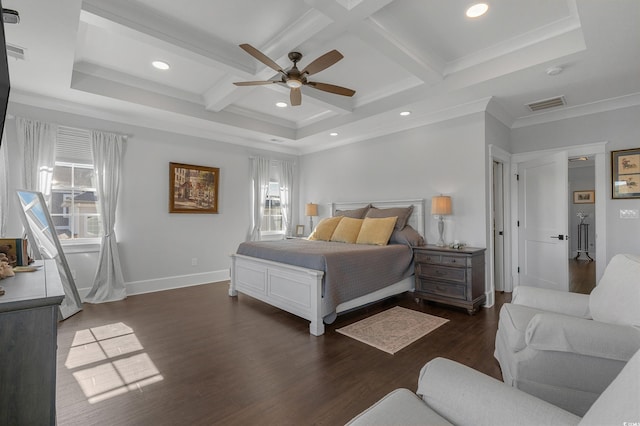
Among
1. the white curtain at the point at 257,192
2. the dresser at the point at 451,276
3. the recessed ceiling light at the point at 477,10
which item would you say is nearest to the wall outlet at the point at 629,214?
the dresser at the point at 451,276

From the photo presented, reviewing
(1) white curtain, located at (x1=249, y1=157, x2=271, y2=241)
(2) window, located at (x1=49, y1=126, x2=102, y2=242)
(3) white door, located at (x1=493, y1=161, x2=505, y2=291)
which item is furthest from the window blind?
(3) white door, located at (x1=493, y1=161, x2=505, y2=291)

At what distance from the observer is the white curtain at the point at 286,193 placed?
20.6ft

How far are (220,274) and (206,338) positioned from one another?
2589 mm

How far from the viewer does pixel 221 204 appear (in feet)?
17.7

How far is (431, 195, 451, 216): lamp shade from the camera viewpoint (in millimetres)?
4004

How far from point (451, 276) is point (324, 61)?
282 cm

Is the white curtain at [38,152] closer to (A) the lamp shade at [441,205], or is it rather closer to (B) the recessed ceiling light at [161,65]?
(B) the recessed ceiling light at [161,65]

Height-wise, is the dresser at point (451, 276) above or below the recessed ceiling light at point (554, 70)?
below

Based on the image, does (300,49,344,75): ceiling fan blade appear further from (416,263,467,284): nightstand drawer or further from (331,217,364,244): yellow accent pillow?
(416,263,467,284): nightstand drawer

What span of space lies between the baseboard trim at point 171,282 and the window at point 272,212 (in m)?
1.18

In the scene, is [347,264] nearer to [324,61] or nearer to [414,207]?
[414,207]

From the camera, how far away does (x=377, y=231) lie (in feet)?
13.9

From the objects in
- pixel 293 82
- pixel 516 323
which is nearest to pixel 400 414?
pixel 516 323

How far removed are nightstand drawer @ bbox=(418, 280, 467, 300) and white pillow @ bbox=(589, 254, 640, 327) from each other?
1.80 m
